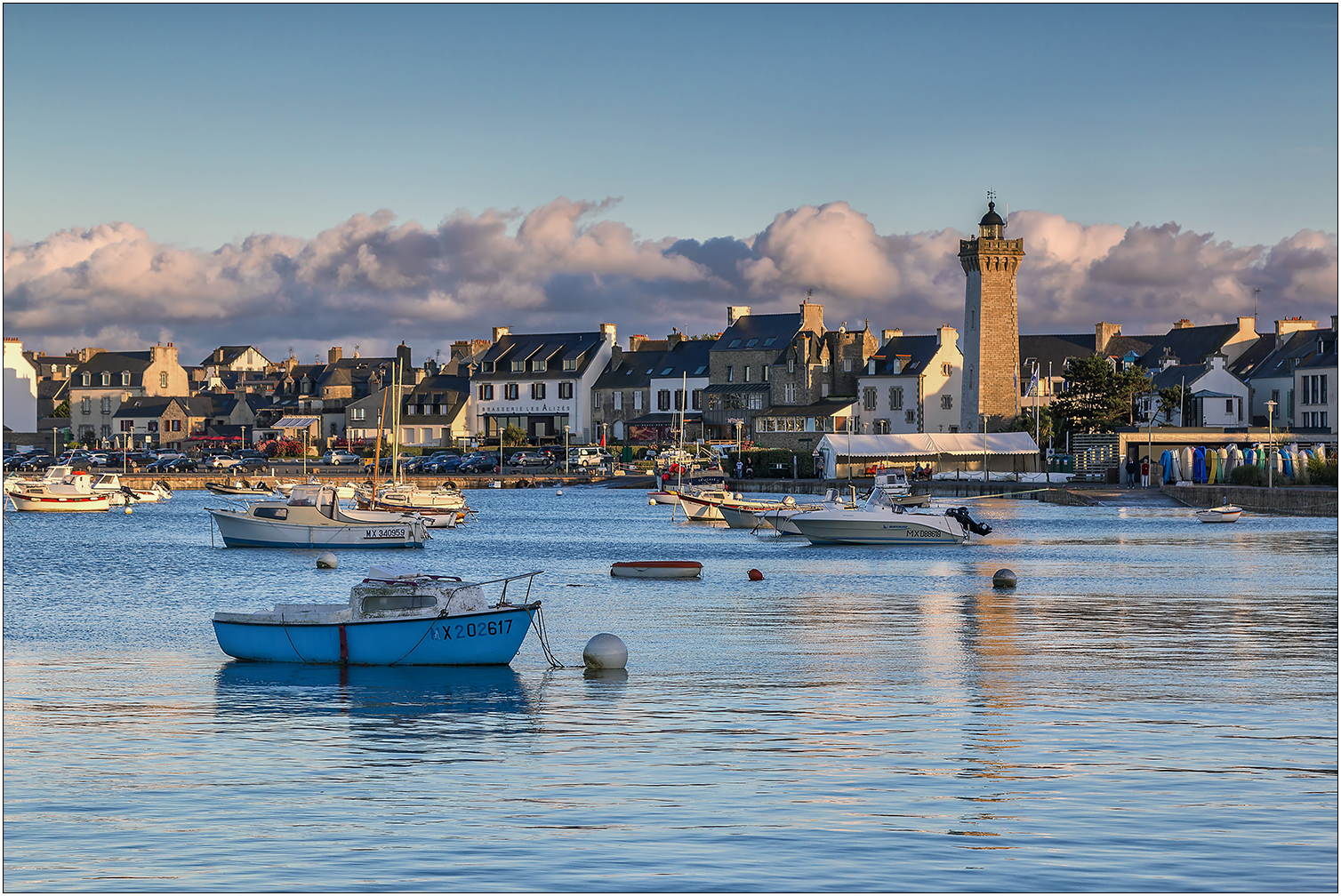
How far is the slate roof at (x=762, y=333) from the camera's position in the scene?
436 feet

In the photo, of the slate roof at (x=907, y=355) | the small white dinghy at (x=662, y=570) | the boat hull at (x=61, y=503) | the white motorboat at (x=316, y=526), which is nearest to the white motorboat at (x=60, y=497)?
the boat hull at (x=61, y=503)

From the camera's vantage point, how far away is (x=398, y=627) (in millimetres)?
25500

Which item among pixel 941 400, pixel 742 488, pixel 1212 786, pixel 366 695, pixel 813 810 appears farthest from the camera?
pixel 941 400

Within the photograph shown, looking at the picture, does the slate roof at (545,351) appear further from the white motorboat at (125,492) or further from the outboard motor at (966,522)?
the outboard motor at (966,522)

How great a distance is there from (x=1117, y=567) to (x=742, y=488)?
59.6m

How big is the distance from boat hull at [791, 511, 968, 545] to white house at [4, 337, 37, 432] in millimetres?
128338

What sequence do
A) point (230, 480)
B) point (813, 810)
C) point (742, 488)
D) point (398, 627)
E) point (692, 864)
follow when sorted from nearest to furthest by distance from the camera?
point (692, 864) → point (813, 810) → point (398, 627) → point (742, 488) → point (230, 480)

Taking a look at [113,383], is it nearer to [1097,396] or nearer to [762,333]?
[762,333]

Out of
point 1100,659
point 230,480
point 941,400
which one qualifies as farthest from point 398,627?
Answer: point 941,400

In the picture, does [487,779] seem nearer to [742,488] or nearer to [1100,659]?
[1100,659]

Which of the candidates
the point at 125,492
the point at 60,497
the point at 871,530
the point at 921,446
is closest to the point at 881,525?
the point at 871,530

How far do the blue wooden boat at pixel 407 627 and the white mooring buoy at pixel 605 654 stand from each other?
1.17m

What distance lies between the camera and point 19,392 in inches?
6506

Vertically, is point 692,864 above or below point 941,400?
below
